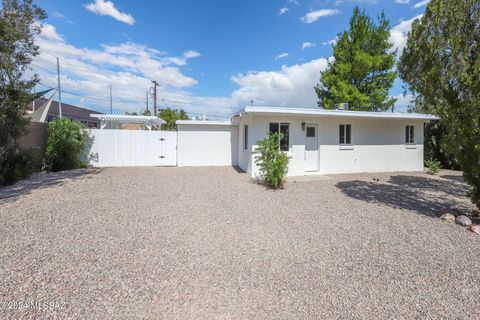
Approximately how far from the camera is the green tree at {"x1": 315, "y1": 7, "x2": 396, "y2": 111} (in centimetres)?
1936

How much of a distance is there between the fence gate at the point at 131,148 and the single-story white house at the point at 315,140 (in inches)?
24.0

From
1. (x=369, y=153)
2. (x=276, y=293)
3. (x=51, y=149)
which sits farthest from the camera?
(x=369, y=153)

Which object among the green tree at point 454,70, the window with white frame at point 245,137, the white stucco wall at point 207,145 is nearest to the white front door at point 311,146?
the window with white frame at point 245,137

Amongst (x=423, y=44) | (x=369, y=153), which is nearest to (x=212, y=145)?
(x=369, y=153)

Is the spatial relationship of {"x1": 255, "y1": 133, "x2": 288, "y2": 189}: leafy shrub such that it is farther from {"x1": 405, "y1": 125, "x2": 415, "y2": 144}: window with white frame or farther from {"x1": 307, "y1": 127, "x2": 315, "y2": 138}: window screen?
{"x1": 405, "y1": 125, "x2": 415, "y2": 144}: window with white frame

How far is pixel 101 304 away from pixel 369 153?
11648 millimetres

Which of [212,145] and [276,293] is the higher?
[212,145]

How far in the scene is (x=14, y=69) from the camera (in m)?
7.50

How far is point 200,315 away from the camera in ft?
7.27

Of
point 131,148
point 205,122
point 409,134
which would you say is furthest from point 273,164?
point 409,134

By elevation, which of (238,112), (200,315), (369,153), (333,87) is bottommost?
(200,315)

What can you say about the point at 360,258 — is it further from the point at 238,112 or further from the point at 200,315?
the point at 238,112

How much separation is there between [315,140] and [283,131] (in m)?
1.66

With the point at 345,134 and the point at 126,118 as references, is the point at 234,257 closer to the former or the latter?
the point at 345,134
